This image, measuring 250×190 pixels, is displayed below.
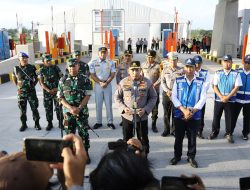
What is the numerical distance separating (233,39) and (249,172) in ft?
47.2

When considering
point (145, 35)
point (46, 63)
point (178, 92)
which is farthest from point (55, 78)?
point (145, 35)

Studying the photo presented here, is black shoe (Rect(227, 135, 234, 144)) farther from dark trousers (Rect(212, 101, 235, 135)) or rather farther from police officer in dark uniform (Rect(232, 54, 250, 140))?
police officer in dark uniform (Rect(232, 54, 250, 140))

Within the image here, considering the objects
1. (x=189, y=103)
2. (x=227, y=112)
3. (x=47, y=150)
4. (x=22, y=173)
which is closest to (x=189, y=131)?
(x=189, y=103)

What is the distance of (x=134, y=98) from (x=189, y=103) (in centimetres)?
87

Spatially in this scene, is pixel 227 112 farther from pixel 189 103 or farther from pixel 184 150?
pixel 189 103

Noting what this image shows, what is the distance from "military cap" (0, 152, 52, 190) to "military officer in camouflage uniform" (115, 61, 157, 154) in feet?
9.32

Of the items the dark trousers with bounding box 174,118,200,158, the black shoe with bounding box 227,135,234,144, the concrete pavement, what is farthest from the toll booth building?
the dark trousers with bounding box 174,118,200,158

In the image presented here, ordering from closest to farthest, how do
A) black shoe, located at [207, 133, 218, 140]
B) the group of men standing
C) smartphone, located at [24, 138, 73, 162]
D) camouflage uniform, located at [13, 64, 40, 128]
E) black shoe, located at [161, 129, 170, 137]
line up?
smartphone, located at [24, 138, 73, 162] → the group of men standing → black shoe, located at [207, 133, 218, 140] → black shoe, located at [161, 129, 170, 137] → camouflage uniform, located at [13, 64, 40, 128]

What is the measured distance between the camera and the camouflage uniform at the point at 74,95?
14.1 feet

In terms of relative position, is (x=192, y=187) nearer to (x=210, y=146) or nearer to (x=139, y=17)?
(x=210, y=146)

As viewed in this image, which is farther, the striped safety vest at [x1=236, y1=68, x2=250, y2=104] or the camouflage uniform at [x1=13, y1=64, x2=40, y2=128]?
the camouflage uniform at [x1=13, y1=64, x2=40, y2=128]

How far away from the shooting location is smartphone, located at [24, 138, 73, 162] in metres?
1.33

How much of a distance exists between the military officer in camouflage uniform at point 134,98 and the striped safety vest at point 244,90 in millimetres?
1987

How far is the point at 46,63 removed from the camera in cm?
583
